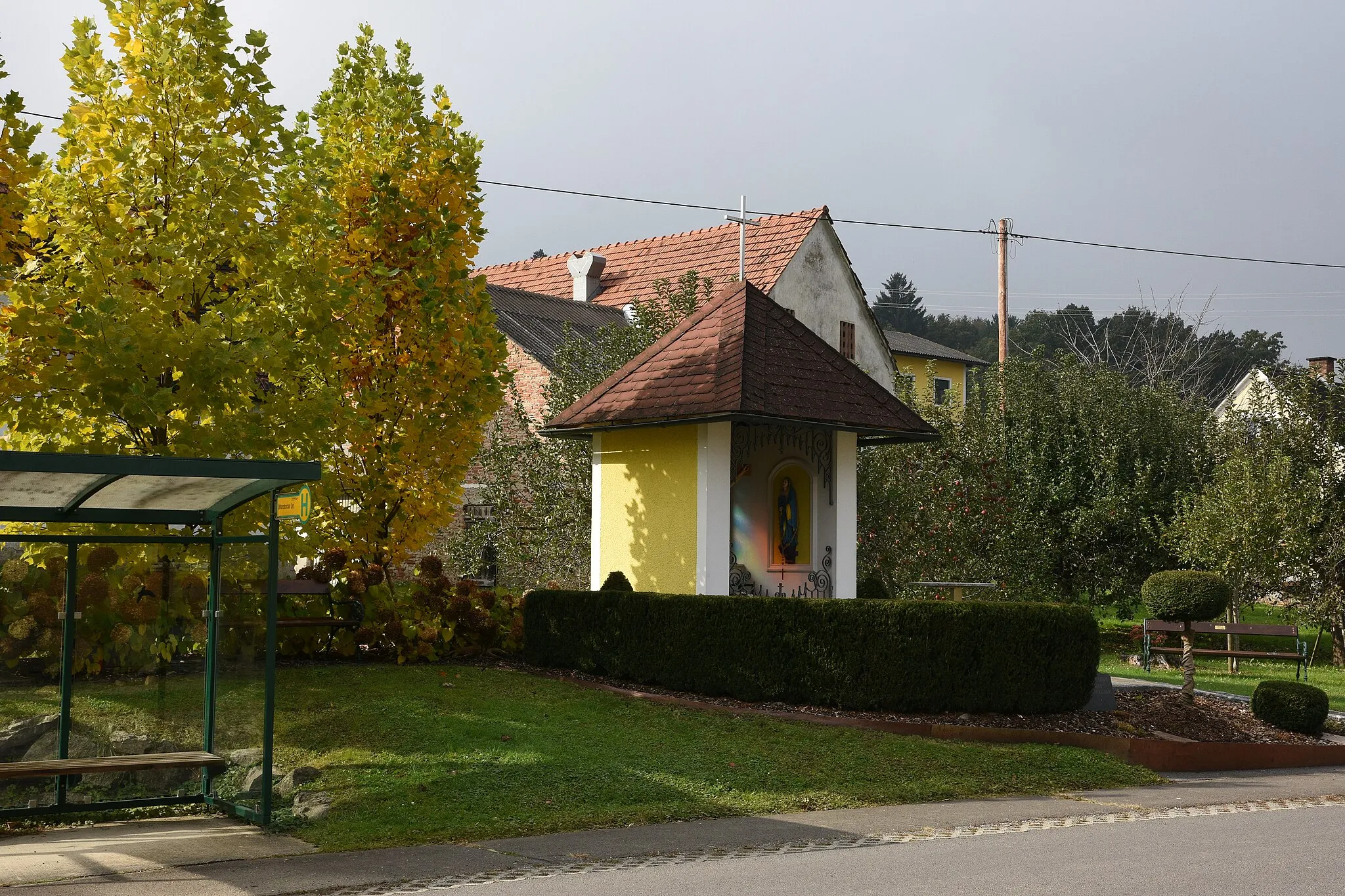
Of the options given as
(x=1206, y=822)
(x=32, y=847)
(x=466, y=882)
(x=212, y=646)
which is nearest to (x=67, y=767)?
(x=32, y=847)

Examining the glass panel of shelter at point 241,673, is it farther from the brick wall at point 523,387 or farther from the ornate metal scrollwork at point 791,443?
the brick wall at point 523,387

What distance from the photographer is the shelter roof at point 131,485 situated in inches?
323

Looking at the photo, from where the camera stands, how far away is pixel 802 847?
951 centimetres

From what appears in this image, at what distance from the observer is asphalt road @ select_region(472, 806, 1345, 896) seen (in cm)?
807

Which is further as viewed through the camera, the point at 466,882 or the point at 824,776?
the point at 824,776

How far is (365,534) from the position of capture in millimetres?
17500

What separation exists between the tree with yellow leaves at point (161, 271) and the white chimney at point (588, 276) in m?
24.5

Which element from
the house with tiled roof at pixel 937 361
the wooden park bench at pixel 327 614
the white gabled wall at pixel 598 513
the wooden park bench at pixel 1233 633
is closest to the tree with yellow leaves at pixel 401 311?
the wooden park bench at pixel 327 614

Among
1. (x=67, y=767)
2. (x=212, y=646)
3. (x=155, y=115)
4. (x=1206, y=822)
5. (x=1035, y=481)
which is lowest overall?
(x=1206, y=822)

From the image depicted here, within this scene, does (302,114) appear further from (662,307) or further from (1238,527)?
(1238,527)

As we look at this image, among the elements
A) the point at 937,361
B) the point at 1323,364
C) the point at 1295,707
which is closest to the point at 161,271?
the point at 1295,707

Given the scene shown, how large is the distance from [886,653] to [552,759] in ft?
14.1

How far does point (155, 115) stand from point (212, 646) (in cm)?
623

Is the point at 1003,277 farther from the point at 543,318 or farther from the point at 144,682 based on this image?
the point at 144,682
